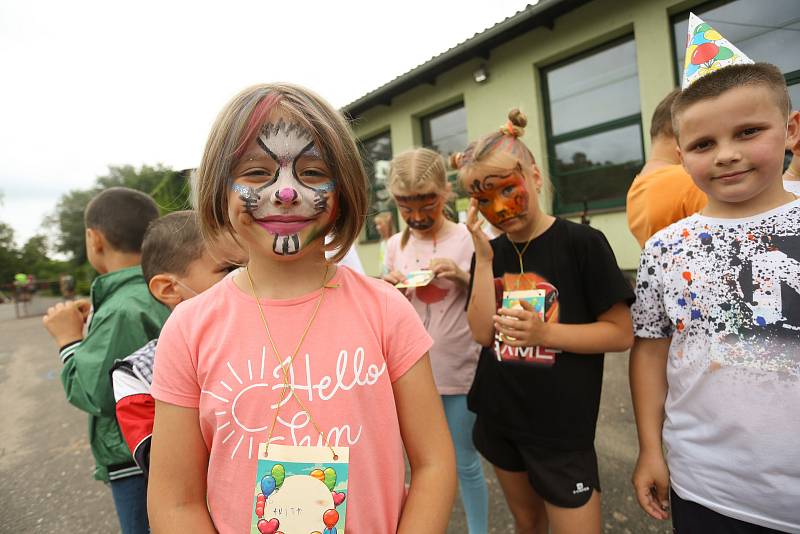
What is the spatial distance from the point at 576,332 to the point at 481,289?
41 centimetres

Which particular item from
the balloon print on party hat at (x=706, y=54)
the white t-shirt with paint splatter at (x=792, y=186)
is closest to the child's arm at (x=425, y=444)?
the balloon print on party hat at (x=706, y=54)

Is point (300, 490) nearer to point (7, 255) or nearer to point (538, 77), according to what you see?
point (538, 77)

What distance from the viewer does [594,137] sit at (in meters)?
6.23

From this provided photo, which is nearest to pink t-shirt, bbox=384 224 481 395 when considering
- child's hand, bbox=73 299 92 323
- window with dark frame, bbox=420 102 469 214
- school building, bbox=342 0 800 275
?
child's hand, bbox=73 299 92 323

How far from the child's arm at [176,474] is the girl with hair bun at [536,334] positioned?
41.7 inches

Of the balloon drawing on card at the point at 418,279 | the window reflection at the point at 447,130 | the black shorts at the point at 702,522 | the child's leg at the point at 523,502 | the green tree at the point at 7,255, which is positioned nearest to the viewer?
the black shorts at the point at 702,522

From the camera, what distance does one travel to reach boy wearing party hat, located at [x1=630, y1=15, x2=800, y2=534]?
1113 millimetres

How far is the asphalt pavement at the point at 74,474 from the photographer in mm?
2547

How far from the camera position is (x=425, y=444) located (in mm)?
1080

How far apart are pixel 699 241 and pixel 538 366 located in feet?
2.28

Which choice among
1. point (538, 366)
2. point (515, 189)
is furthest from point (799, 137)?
point (538, 366)

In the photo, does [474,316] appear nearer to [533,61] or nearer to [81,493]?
[81,493]

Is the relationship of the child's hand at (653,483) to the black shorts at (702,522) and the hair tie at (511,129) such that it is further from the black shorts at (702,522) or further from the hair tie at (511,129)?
the hair tie at (511,129)

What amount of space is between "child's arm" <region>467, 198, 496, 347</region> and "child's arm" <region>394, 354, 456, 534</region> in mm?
738
